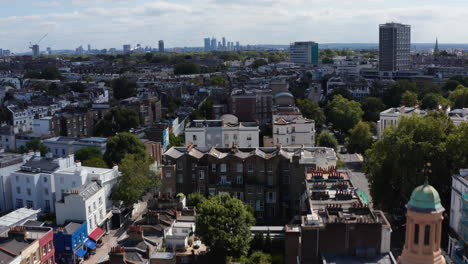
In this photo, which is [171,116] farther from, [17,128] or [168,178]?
[168,178]

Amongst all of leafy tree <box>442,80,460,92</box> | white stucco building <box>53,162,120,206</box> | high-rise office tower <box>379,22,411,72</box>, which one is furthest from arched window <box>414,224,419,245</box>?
high-rise office tower <box>379,22,411,72</box>

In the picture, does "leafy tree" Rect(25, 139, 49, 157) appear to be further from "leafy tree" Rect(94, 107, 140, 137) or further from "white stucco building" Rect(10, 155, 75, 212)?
"white stucco building" Rect(10, 155, 75, 212)

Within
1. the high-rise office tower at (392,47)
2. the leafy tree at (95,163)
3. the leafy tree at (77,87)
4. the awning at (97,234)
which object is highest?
the high-rise office tower at (392,47)

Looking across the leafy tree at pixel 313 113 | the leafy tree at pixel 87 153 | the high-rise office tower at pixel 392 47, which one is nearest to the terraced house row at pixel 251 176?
the leafy tree at pixel 87 153

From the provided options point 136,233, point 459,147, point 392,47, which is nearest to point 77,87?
point 136,233

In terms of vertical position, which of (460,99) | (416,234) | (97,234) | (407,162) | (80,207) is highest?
(416,234)

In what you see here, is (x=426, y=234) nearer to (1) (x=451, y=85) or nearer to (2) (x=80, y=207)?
(2) (x=80, y=207)

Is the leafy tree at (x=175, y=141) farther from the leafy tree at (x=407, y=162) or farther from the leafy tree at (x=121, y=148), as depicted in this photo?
the leafy tree at (x=407, y=162)
